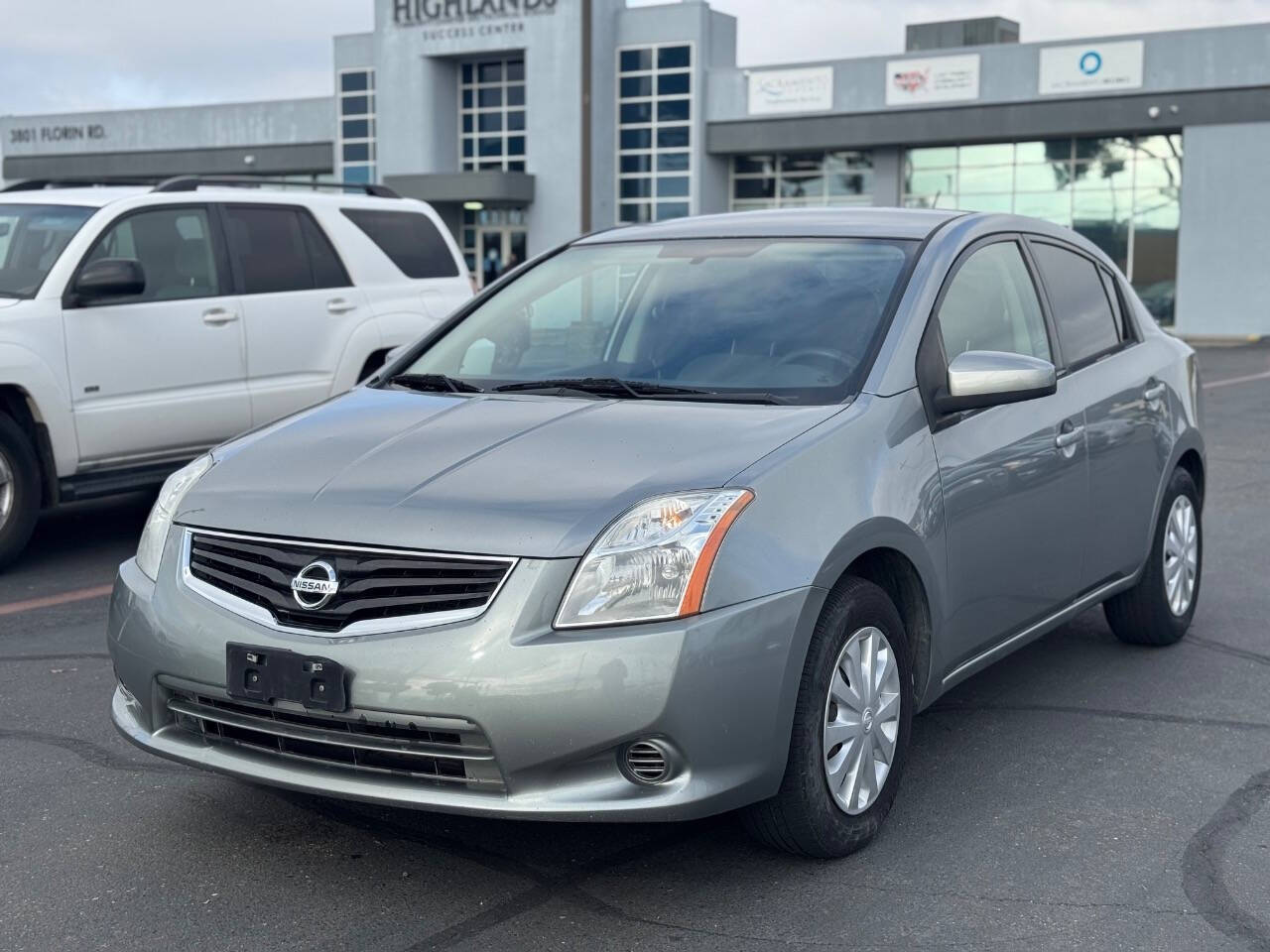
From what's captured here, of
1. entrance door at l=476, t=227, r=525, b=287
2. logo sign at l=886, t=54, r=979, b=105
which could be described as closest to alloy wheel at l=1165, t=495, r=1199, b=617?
logo sign at l=886, t=54, r=979, b=105

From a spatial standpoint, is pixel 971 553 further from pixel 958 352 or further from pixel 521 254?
pixel 521 254

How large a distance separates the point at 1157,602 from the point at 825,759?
2.72 metres

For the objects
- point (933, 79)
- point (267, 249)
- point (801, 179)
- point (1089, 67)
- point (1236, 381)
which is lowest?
point (1236, 381)

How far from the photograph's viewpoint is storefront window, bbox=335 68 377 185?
47.8 m

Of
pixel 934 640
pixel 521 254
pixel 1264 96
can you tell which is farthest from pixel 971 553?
pixel 521 254

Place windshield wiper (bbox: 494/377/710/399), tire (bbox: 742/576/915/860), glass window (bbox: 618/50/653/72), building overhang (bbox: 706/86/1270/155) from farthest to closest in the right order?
glass window (bbox: 618/50/653/72), building overhang (bbox: 706/86/1270/155), windshield wiper (bbox: 494/377/710/399), tire (bbox: 742/576/915/860)

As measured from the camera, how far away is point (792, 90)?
41.2 m

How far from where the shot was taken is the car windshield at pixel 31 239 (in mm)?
7910

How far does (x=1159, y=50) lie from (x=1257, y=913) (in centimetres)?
3647

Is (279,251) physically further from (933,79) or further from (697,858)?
(933,79)

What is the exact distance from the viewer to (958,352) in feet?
15.5

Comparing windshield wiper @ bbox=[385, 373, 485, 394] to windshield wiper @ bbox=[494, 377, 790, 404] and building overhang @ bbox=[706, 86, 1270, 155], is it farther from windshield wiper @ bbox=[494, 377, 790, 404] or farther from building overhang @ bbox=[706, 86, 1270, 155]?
building overhang @ bbox=[706, 86, 1270, 155]

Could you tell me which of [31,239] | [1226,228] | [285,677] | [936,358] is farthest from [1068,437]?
[1226,228]

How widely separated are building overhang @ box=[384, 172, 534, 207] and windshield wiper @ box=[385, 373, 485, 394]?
39.5m
